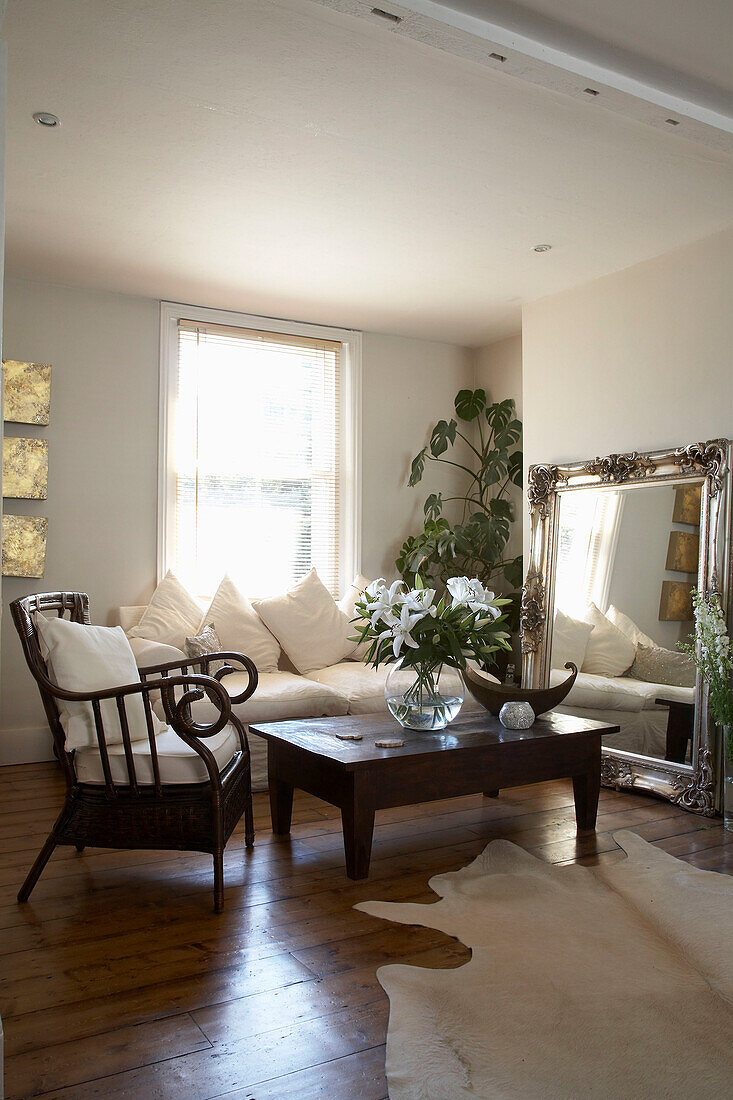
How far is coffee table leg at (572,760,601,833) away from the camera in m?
3.64

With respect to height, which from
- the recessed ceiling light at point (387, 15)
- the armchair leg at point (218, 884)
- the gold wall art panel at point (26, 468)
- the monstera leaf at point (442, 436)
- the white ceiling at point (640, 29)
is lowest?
the armchair leg at point (218, 884)

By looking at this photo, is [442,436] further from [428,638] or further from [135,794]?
[135,794]

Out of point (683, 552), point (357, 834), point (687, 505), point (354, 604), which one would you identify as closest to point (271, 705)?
point (354, 604)

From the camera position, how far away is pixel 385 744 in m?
3.18

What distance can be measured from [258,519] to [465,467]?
168 cm

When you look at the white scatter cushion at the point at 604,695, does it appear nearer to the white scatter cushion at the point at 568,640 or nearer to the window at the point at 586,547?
the white scatter cushion at the point at 568,640

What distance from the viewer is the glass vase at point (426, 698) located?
3.38m

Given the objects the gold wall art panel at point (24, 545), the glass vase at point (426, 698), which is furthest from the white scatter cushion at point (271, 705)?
the gold wall art panel at point (24, 545)

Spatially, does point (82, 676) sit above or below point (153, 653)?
above

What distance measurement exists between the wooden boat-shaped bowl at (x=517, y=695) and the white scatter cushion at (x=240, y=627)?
1.65 meters

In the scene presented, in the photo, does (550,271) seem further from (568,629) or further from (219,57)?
(219,57)

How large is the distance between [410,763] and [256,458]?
306 centimetres

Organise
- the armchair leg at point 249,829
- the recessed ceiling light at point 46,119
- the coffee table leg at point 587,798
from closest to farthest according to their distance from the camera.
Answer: the recessed ceiling light at point 46,119 < the armchair leg at point 249,829 < the coffee table leg at point 587,798

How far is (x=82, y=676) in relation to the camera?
289cm
